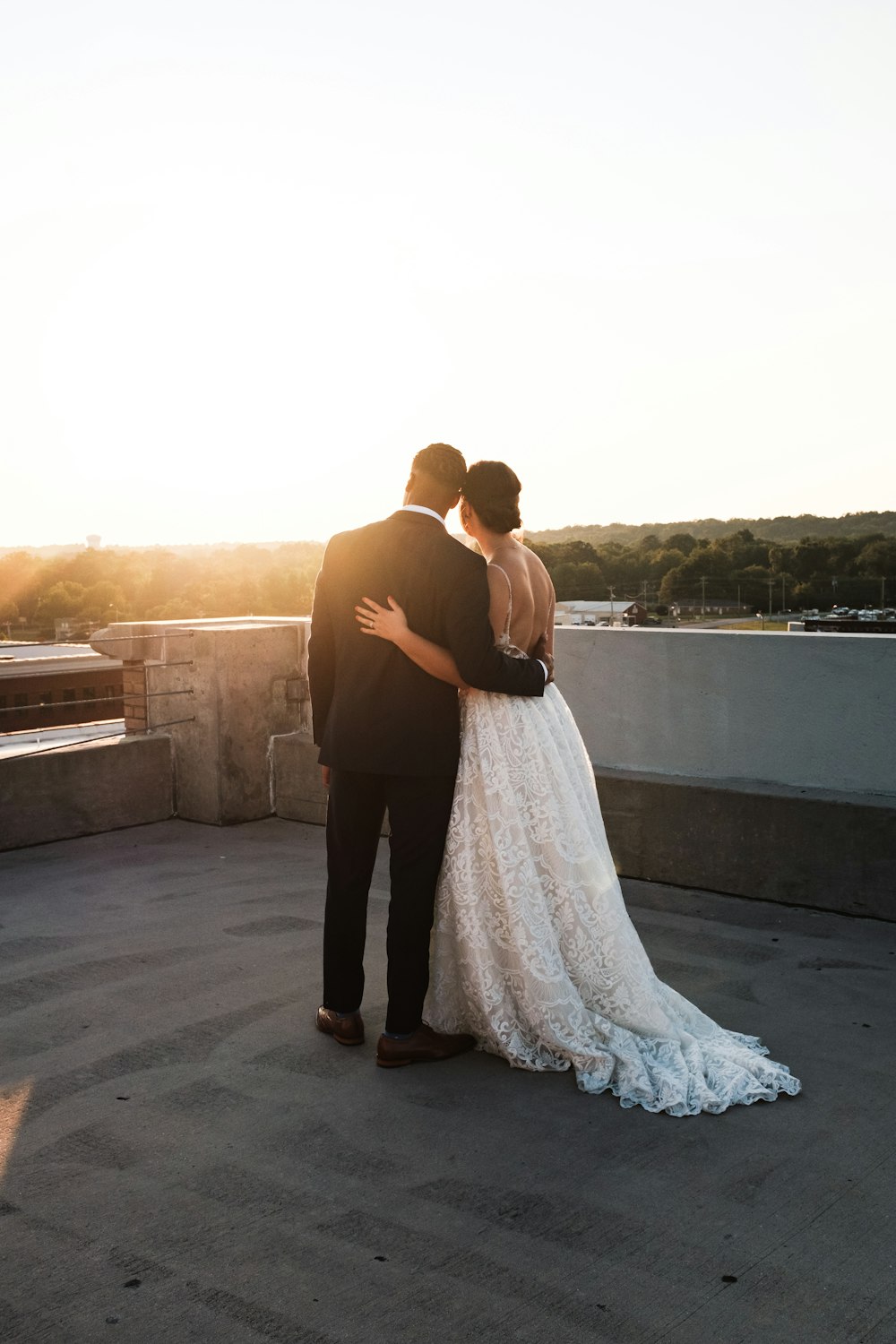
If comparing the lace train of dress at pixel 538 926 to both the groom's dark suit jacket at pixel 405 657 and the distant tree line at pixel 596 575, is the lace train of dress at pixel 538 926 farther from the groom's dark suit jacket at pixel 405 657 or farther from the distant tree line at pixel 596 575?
the distant tree line at pixel 596 575

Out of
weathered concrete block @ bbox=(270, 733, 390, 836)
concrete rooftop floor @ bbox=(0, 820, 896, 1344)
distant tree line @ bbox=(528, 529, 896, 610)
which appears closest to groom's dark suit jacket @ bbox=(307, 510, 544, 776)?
concrete rooftop floor @ bbox=(0, 820, 896, 1344)

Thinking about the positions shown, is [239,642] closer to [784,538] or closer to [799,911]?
[799,911]

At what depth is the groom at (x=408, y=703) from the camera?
11.5 ft

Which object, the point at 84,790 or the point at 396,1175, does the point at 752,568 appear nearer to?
the point at 84,790

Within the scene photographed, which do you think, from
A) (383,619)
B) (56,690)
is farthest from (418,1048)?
(56,690)

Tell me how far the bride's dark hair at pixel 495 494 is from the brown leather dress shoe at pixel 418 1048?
155 cm

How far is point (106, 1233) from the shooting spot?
8.41ft

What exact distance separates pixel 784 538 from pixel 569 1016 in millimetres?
89063

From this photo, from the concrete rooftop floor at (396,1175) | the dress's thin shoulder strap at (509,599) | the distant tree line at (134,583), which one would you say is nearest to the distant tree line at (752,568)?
the distant tree line at (134,583)

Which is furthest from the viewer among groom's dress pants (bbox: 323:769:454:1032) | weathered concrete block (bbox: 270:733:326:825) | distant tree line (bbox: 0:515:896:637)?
distant tree line (bbox: 0:515:896:637)

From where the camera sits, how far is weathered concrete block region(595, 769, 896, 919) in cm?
506

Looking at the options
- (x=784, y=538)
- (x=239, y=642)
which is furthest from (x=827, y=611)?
(x=239, y=642)

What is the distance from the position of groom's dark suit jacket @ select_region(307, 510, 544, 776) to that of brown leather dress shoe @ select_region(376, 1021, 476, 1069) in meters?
0.79

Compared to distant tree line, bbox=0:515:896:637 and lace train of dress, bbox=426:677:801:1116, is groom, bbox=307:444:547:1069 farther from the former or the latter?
distant tree line, bbox=0:515:896:637
